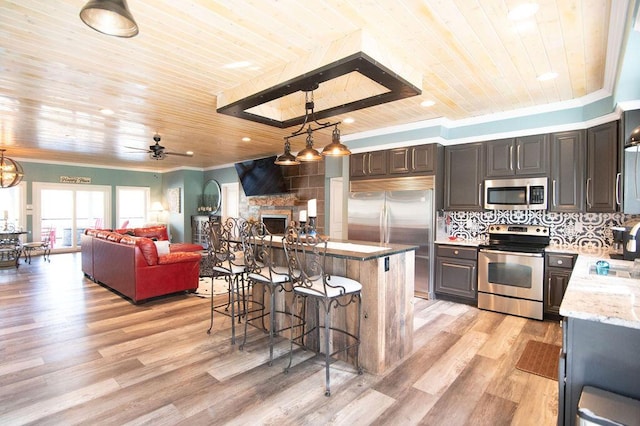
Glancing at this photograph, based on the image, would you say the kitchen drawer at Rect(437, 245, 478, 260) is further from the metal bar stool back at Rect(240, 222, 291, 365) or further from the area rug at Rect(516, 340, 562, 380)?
the metal bar stool back at Rect(240, 222, 291, 365)

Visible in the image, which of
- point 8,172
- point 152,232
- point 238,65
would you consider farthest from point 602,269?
point 8,172

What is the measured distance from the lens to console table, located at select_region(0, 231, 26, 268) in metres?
7.14

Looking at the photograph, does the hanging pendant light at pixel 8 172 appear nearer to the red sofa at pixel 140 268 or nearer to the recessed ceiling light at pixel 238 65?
the red sofa at pixel 140 268

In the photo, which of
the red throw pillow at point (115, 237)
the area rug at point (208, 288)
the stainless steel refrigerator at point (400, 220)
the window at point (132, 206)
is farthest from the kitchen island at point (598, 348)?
the window at point (132, 206)

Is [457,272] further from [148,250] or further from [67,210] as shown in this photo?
[67,210]

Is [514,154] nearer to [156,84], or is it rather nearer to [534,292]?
[534,292]

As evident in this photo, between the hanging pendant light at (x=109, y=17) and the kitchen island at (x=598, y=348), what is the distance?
2.51 metres

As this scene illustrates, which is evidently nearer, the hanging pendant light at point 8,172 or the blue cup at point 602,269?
the blue cup at point 602,269

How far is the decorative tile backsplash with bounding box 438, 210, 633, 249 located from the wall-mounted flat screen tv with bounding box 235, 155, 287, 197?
392 centimetres

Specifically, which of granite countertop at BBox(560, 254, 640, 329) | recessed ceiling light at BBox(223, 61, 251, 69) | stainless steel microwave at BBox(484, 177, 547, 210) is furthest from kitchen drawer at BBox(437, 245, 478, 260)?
recessed ceiling light at BBox(223, 61, 251, 69)

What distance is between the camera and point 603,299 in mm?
1652

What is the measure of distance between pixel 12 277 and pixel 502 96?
8872 mm

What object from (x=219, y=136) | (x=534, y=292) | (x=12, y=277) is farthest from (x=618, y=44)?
(x=12, y=277)

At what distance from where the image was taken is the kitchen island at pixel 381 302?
9.01 ft
